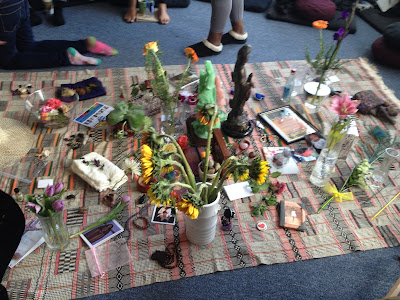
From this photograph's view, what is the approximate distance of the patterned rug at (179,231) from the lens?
152 cm

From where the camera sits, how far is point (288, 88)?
2449 millimetres

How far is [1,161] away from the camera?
1795 millimetres

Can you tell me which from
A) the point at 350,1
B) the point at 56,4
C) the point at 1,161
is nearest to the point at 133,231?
the point at 1,161

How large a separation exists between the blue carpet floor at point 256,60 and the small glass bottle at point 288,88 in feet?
2.51

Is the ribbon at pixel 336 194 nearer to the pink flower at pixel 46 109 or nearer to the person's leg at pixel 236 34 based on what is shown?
the pink flower at pixel 46 109

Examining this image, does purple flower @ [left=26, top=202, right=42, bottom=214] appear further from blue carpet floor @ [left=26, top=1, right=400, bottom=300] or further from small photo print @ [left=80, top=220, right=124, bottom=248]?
blue carpet floor @ [left=26, top=1, right=400, bottom=300]

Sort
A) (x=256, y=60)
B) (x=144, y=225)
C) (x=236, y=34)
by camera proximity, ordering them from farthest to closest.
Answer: (x=236, y=34) < (x=256, y=60) < (x=144, y=225)

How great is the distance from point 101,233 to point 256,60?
6.99 ft

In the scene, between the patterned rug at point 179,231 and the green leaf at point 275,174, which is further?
the green leaf at point 275,174

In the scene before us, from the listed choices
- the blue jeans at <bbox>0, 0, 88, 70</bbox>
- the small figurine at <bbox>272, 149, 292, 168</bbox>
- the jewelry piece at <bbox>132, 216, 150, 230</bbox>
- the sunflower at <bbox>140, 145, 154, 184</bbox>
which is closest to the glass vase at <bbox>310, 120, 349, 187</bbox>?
the small figurine at <bbox>272, 149, 292, 168</bbox>

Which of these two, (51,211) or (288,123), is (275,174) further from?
(51,211)

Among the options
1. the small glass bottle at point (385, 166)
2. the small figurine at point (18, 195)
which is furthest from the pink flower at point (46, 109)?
the small glass bottle at point (385, 166)

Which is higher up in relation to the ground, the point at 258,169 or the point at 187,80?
the point at 258,169

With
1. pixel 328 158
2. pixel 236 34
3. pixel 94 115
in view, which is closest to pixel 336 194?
pixel 328 158
